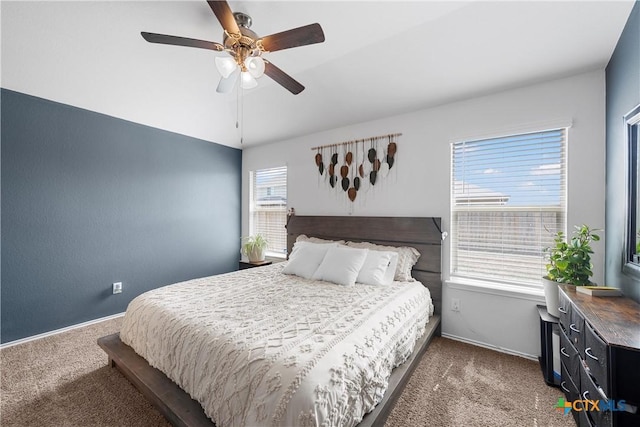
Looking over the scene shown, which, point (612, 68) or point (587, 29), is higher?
point (587, 29)

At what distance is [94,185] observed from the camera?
3.15m

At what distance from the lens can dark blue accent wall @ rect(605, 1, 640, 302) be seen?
63.3 inches

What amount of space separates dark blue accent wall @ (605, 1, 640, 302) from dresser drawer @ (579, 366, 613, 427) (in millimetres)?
602

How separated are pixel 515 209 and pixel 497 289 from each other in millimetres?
806

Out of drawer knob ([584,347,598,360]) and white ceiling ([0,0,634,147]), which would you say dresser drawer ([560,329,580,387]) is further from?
white ceiling ([0,0,634,147])

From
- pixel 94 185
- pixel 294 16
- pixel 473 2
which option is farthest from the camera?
pixel 94 185

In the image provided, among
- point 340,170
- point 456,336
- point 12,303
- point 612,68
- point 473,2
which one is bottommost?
point 456,336

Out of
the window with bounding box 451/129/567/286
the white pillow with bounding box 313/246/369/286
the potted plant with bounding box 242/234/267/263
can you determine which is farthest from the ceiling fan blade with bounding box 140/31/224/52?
the potted plant with bounding box 242/234/267/263

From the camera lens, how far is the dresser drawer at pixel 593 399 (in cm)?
108

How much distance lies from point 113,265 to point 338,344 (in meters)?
3.34

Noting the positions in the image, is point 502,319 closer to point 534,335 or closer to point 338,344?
point 534,335

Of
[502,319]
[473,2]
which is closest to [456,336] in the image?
[502,319]

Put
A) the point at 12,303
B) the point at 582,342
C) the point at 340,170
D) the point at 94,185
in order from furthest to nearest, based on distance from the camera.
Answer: the point at 340,170 → the point at 94,185 → the point at 12,303 → the point at 582,342

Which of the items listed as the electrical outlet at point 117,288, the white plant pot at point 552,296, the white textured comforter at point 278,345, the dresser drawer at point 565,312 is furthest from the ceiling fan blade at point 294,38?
the electrical outlet at point 117,288
